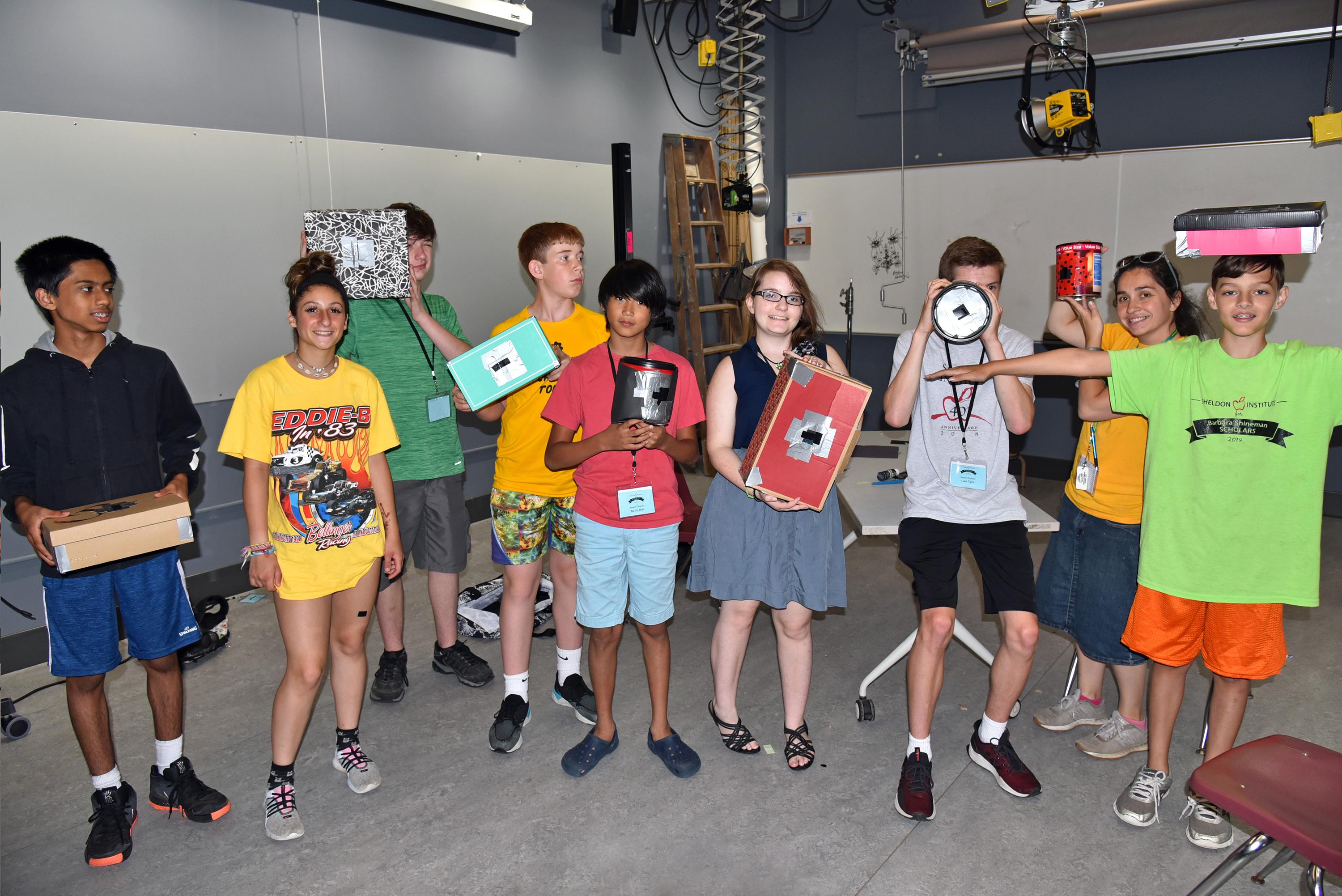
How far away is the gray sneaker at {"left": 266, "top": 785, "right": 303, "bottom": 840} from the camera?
233 centimetres

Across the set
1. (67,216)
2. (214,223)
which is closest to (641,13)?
(214,223)

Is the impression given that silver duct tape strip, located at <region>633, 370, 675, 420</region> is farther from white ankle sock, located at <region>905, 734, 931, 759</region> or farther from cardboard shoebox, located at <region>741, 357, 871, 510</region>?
white ankle sock, located at <region>905, 734, 931, 759</region>

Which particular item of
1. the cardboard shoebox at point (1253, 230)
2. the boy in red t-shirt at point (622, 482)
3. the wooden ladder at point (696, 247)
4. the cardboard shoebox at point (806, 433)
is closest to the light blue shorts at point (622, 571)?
the boy in red t-shirt at point (622, 482)

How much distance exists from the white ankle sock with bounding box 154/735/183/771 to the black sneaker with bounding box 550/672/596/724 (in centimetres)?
116

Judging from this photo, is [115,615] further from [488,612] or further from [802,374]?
[802,374]

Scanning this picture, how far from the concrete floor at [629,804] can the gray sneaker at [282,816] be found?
4cm

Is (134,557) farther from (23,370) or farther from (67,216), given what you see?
(67,216)

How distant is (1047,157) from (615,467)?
16.1 feet

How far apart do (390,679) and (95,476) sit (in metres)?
1.26

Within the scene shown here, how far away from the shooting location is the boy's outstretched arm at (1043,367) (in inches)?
85.4

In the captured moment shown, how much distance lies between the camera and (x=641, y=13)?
6.05 metres

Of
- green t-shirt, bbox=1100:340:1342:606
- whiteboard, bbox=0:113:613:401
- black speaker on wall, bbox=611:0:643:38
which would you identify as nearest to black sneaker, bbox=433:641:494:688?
whiteboard, bbox=0:113:613:401

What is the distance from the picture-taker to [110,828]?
2.28 metres

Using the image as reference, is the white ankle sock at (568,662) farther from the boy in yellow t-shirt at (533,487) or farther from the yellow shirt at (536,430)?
the yellow shirt at (536,430)
